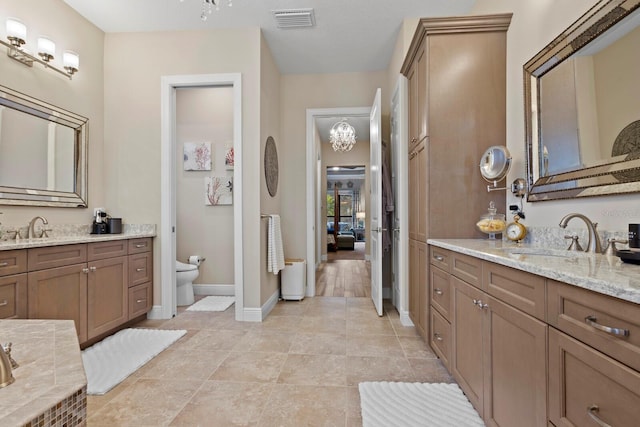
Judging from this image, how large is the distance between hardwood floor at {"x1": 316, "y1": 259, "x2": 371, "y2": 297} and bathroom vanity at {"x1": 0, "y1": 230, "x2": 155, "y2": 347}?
217 cm

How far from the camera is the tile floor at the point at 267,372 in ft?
5.30

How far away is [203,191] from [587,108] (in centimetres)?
384

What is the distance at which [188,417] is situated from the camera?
1592 millimetres

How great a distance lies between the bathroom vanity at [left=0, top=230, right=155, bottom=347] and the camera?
1835 mm

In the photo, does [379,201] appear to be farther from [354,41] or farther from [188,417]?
[188,417]

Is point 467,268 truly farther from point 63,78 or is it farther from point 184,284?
point 63,78

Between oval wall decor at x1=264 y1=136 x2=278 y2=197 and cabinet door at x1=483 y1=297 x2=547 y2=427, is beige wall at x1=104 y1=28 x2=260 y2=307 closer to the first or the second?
oval wall decor at x1=264 y1=136 x2=278 y2=197

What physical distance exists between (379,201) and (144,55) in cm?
282

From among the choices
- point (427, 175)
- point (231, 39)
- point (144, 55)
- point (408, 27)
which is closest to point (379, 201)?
point (427, 175)

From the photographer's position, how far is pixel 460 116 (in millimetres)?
2248

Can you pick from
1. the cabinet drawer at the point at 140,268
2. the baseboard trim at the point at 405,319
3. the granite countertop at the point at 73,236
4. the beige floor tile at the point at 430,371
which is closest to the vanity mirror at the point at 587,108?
the beige floor tile at the point at 430,371

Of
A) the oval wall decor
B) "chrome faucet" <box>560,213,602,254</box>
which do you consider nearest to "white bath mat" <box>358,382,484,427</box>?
"chrome faucet" <box>560,213,602,254</box>

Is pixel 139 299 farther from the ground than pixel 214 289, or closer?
farther from the ground

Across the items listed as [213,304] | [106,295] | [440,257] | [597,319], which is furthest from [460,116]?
[213,304]
